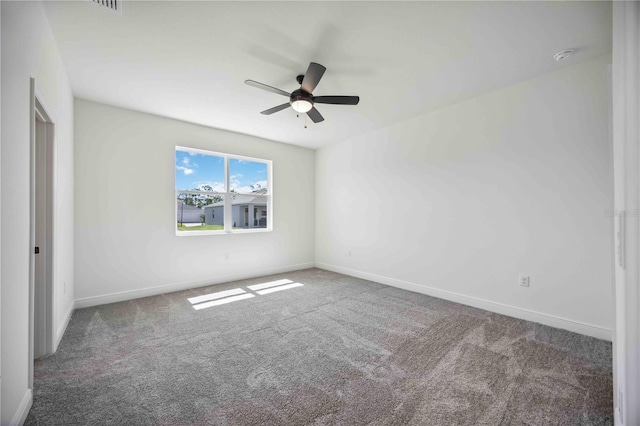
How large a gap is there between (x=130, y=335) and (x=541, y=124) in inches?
186

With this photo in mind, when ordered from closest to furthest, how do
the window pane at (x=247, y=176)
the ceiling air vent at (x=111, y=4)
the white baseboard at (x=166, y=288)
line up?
the ceiling air vent at (x=111, y=4) → the white baseboard at (x=166, y=288) → the window pane at (x=247, y=176)

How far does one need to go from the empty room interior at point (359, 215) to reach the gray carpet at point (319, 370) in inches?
0.8

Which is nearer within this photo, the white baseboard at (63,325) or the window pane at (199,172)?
the white baseboard at (63,325)

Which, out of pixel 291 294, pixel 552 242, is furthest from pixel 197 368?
pixel 552 242

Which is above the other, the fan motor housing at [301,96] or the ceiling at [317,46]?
the ceiling at [317,46]

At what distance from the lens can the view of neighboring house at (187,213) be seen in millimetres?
4258

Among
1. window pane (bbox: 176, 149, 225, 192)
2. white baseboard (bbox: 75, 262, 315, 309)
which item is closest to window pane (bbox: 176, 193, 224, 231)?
window pane (bbox: 176, 149, 225, 192)

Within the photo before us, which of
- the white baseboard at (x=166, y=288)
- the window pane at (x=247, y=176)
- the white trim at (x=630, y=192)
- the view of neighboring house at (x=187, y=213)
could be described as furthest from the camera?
the window pane at (x=247, y=176)

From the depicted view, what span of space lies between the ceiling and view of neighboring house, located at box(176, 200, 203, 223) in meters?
1.52

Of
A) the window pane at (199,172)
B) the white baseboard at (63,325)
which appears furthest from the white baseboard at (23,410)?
the window pane at (199,172)

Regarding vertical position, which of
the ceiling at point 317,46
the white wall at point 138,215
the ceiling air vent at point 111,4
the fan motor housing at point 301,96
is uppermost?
the ceiling at point 317,46

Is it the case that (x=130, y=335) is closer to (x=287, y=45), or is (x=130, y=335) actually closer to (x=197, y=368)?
(x=197, y=368)

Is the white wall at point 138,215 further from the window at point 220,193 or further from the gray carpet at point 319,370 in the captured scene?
the gray carpet at point 319,370

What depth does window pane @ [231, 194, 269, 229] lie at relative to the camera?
4.89 m
